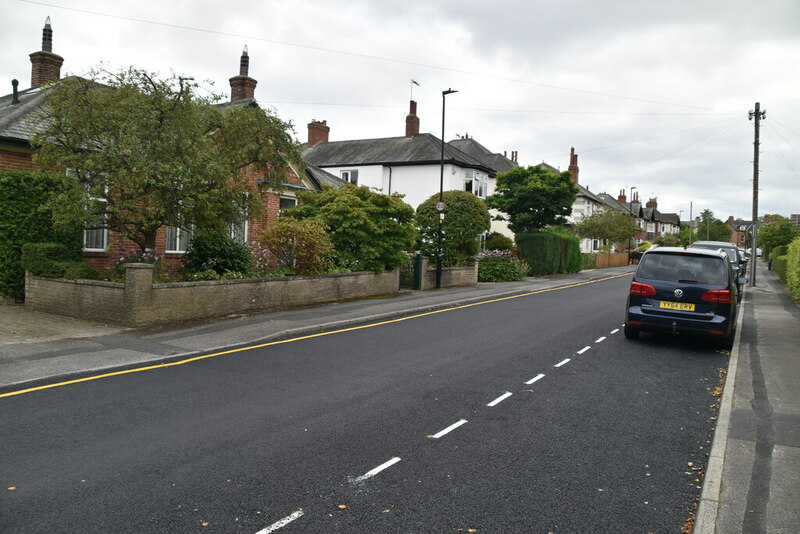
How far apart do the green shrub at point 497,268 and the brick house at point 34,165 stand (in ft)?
31.2

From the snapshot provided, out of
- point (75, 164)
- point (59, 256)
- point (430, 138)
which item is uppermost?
point (430, 138)

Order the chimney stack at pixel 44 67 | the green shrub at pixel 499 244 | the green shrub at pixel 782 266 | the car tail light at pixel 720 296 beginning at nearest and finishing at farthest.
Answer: the car tail light at pixel 720 296 < the chimney stack at pixel 44 67 < the green shrub at pixel 782 266 < the green shrub at pixel 499 244

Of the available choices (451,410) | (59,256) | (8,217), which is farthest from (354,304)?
(451,410)

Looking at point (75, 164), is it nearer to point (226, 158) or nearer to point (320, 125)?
point (226, 158)

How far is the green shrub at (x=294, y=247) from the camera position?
16062mm

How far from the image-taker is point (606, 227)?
5303 centimetres

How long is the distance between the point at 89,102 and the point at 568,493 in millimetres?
12155

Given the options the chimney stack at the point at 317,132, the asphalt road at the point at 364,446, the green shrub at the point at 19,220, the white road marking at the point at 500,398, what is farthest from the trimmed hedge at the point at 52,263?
the chimney stack at the point at 317,132

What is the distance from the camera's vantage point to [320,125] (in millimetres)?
51125

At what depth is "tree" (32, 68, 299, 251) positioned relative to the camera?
11859mm

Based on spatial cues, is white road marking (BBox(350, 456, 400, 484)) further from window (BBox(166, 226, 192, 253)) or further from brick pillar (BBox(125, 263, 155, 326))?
window (BBox(166, 226, 192, 253))

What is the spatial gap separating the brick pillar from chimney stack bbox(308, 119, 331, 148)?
39242 millimetres

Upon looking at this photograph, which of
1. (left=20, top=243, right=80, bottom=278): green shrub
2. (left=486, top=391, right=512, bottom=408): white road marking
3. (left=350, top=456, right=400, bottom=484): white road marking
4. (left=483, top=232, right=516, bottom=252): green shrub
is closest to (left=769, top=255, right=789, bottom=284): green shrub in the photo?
(left=483, top=232, right=516, bottom=252): green shrub

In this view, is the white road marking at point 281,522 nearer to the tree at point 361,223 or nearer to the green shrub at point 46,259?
the green shrub at point 46,259
